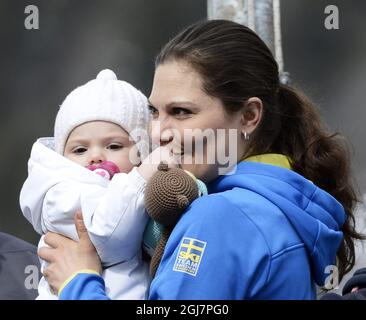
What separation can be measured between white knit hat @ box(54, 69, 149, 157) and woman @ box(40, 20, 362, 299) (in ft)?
0.93

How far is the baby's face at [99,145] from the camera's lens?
2.18 metres

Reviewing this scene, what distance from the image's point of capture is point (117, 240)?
1870 mm

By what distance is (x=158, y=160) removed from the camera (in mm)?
1910

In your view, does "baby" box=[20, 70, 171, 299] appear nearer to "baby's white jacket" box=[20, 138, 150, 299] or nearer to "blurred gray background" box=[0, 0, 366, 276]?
"baby's white jacket" box=[20, 138, 150, 299]

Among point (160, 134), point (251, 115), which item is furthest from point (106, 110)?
point (251, 115)

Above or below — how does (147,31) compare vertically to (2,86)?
above

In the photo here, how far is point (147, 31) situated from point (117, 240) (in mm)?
1651

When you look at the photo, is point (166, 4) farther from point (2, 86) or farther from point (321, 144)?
point (321, 144)

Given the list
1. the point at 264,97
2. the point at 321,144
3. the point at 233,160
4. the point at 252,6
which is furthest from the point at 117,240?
the point at 252,6

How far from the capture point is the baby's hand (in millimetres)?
1901

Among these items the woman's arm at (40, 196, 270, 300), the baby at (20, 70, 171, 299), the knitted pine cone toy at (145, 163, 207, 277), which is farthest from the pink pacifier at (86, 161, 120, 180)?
the woman's arm at (40, 196, 270, 300)

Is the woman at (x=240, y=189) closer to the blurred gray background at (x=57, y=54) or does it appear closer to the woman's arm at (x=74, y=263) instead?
the woman's arm at (x=74, y=263)

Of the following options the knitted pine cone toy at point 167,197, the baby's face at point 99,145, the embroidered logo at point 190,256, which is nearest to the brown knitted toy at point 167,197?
the knitted pine cone toy at point 167,197

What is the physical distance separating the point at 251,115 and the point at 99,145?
481 mm
